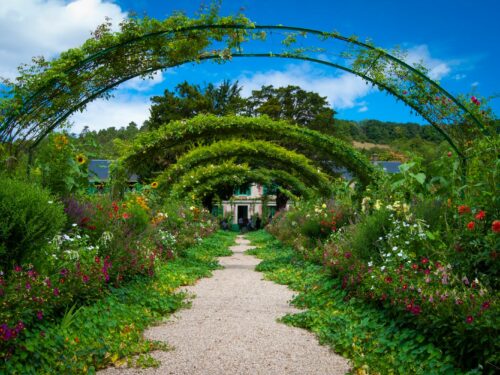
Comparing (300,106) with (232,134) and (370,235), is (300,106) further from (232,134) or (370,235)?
(370,235)

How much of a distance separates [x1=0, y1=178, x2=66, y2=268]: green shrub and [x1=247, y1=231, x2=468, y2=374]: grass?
2681 mm

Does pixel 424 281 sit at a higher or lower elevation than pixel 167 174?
lower

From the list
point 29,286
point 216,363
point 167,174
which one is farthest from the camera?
point 167,174

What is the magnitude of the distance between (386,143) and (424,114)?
29001 millimetres

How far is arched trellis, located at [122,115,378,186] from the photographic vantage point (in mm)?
10129

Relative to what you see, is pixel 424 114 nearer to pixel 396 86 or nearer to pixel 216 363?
pixel 396 86

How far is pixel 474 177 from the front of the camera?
16.4 feet

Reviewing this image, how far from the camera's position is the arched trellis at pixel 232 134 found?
33.2 ft

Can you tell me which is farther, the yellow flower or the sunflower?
the sunflower

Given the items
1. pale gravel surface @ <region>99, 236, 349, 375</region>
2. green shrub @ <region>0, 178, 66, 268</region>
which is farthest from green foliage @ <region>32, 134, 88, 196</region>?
pale gravel surface @ <region>99, 236, 349, 375</region>

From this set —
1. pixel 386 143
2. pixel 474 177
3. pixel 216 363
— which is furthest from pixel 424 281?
pixel 386 143

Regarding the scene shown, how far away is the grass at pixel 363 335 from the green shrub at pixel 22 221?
2.68 m

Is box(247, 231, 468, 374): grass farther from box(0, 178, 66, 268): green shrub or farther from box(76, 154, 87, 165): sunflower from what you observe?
box(76, 154, 87, 165): sunflower

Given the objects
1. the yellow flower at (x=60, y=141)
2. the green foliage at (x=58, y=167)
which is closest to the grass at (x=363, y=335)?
the green foliage at (x=58, y=167)
